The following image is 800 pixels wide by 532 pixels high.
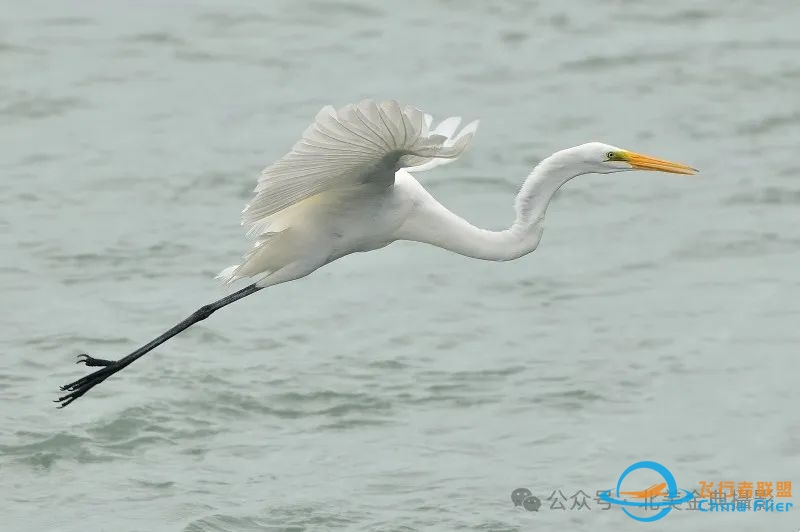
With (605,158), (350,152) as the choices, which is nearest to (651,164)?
(605,158)

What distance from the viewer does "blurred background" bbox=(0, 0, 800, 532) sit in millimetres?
11289

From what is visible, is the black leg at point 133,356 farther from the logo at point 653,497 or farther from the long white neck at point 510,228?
the logo at point 653,497

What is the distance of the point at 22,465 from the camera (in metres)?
11.4

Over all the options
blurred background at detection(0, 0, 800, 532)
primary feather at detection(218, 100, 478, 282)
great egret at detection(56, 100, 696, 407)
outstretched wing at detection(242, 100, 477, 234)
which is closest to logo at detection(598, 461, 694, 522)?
blurred background at detection(0, 0, 800, 532)

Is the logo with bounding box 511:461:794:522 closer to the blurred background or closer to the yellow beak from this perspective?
the blurred background

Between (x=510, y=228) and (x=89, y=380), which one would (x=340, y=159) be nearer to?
(x=510, y=228)

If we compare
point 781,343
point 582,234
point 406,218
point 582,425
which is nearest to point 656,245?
point 582,234

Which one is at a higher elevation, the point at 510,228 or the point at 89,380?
the point at 510,228

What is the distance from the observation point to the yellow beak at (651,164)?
29.7ft

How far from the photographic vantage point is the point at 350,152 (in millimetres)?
8586

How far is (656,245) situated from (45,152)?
527cm

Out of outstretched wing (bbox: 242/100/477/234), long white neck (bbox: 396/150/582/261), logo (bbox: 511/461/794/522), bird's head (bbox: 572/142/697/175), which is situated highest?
bird's head (bbox: 572/142/697/175)

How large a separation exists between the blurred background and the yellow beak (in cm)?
241

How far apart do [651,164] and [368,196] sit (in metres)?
1.45
